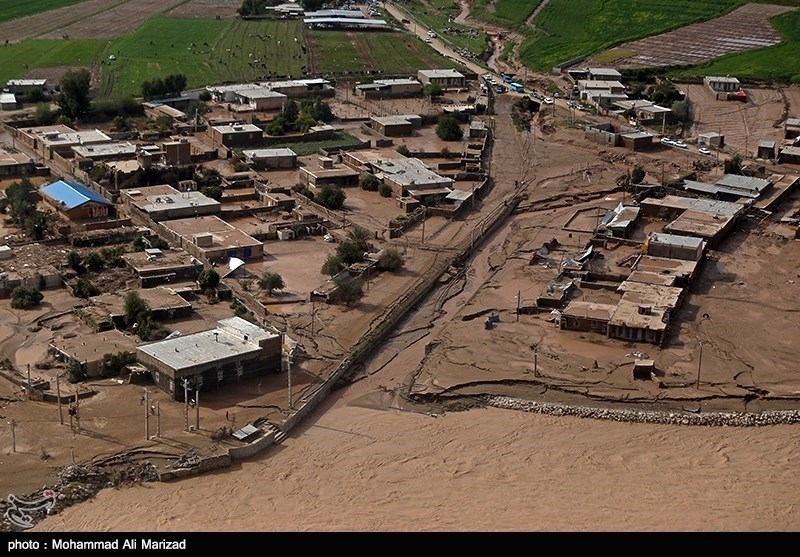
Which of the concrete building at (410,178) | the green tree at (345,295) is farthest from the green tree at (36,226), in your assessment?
the concrete building at (410,178)

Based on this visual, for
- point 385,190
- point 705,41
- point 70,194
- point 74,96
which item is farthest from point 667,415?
point 705,41

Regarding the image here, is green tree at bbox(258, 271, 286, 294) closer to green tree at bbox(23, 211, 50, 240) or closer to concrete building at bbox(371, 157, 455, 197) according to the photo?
green tree at bbox(23, 211, 50, 240)

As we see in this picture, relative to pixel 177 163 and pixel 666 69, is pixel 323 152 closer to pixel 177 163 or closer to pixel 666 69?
pixel 177 163

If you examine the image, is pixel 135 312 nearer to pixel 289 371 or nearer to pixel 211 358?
pixel 211 358

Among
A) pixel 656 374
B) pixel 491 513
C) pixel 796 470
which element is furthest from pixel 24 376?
pixel 796 470

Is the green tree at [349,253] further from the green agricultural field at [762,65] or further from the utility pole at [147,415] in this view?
the green agricultural field at [762,65]
